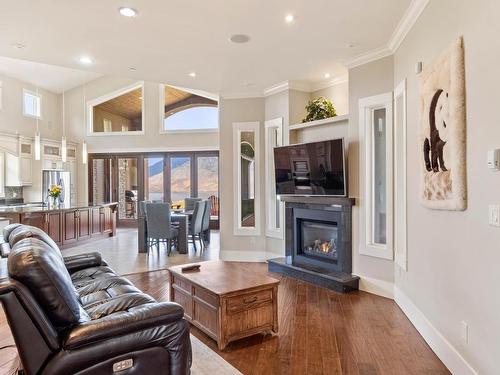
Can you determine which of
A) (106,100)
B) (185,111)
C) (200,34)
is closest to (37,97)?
(106,100)

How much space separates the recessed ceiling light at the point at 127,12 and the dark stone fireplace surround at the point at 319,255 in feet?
10.4

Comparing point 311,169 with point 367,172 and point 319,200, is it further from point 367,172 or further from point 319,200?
point 367,172

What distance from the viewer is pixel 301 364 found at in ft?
8.89

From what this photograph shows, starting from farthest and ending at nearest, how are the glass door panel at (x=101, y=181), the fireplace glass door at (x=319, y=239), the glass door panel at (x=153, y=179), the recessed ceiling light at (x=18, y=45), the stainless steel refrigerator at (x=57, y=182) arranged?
the glass door panel at (x=101, y=181) < the glass door panel at (x=153, y=179) < the stainless steel refrigerator at (x=57, y=182) < the fireplace glass door at (x=319, y=239) < the recessed ceiling light at (x=18, y=45)

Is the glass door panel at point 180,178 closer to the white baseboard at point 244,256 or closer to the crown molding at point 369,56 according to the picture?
the white baseboard at point 244,256

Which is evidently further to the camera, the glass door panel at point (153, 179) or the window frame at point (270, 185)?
the glass door panel at point (153, 179)

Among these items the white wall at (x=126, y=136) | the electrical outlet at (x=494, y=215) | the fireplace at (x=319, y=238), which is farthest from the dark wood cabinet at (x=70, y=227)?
the electrical outlet at (x=494, y=215)

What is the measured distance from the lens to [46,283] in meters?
1.85

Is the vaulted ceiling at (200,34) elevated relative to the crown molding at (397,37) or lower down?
elevated

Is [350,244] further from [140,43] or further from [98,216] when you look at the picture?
[98,216]

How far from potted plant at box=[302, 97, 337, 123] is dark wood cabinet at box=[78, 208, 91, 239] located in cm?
555

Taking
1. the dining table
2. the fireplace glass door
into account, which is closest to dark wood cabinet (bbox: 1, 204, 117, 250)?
the dining table

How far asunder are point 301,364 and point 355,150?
2.84m

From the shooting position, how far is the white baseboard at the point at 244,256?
6324mm
